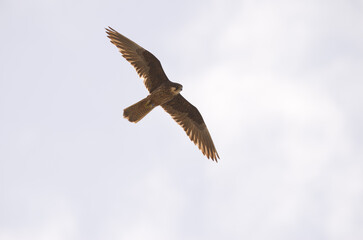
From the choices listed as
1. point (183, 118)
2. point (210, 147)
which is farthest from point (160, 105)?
point (210, 147)

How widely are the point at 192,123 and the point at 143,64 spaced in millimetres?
2736

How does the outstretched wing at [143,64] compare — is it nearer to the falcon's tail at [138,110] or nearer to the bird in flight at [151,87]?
the bird in flight at [151,87]

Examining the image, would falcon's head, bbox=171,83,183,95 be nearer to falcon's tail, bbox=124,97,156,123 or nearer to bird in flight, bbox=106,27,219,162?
bird in flight, bbox=106,27,219,162

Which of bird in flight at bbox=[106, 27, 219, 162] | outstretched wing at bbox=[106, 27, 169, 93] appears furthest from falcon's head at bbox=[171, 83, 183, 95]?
outstretched wing at bbox=[106, 27, 169, 93]

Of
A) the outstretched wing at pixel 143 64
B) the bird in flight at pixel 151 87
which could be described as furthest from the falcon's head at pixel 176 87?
the outstretched wing at pixel 143 64

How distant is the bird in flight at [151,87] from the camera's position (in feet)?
45.2

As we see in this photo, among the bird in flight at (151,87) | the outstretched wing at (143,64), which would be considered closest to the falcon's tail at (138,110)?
the bird in flight at (151,87)

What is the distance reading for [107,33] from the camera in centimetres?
1435

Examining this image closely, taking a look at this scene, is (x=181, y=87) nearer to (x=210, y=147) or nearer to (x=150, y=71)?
(x=150, y=71)

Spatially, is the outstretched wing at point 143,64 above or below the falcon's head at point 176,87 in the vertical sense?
above

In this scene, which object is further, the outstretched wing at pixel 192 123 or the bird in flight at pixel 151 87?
the outstretched wing at pixel 192 123

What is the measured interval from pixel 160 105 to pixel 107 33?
288 cm

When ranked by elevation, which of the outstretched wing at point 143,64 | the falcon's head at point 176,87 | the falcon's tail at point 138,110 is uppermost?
the outstretched wing at point 143,64

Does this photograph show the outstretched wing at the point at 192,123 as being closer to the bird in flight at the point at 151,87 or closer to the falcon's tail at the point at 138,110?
the bird in flight at the point at 151,87
